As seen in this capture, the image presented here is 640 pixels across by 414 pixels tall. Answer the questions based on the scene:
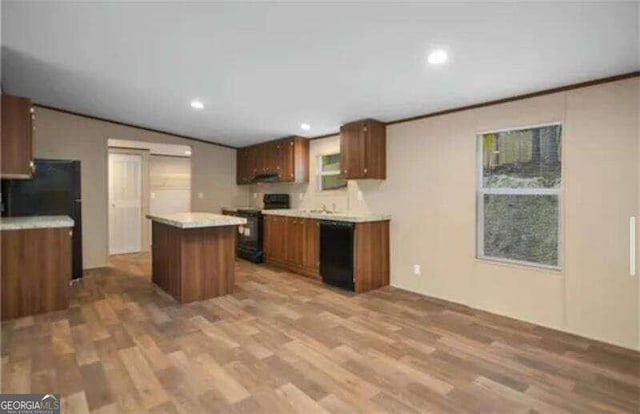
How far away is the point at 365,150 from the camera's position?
461cm

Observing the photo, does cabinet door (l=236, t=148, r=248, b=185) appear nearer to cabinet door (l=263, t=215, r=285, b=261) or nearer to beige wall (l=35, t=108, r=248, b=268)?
beige wall (l=35, t=108, r=248, b=268)

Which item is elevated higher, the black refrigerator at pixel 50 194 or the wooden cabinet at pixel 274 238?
the black refrigerator at pixel 50 194

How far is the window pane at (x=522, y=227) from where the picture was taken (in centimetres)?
335

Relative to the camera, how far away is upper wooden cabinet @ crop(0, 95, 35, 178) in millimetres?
3328

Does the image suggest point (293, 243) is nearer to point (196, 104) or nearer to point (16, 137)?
point (196, 104)

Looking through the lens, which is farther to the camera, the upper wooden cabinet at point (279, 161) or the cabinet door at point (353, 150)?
the upper wooden cabinet at point (279, 161)

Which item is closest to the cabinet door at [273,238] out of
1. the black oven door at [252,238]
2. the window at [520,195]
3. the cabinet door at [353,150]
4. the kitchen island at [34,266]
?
the black oven door at [252,238]

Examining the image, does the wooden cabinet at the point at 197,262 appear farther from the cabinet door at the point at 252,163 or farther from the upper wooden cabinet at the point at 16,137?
the cabinet door at the point at 252,163

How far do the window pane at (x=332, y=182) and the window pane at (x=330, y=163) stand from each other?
0.44 ft

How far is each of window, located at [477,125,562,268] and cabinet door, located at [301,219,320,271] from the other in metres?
2.15

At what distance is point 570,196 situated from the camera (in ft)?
10.3

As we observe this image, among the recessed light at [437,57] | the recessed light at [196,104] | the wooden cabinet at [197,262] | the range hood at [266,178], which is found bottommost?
the wooden cabinet at [197,262]

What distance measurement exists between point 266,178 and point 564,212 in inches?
191

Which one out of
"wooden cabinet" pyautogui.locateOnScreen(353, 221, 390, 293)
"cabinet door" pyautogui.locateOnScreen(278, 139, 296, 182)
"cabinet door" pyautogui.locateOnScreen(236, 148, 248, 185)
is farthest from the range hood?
"wooden cabinet" pyautogui.locateOnScreen(353, 221, 390, 293)
